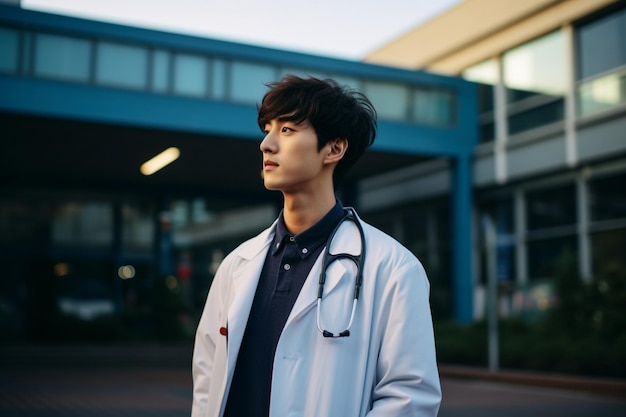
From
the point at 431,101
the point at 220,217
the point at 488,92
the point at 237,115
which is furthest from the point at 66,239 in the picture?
the point at 488,92

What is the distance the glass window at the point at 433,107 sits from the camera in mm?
22906

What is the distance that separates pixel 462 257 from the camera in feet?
76.8

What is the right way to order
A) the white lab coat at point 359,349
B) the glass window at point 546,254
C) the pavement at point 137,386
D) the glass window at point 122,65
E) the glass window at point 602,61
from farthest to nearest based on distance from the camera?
A: the glass window at point 546,254 < the glass window at point 602,61 < the glass window at point 122,65 < the pavement at point 137,386 < the white lab coat at point 359,349

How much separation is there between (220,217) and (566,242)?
495 inches

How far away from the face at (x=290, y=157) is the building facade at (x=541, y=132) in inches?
593

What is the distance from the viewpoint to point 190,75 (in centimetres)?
1981

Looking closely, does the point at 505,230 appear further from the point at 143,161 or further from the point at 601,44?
the point at 143,161

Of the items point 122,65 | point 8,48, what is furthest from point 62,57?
point 122,65

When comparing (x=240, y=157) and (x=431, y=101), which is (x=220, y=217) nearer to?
(x=240, y=157)

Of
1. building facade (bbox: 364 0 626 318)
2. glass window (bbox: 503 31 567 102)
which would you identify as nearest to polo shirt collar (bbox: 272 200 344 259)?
building facade (bbox: 364 0 626 318)

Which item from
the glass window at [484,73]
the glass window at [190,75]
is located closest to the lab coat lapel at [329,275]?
the glass window at [190,75]

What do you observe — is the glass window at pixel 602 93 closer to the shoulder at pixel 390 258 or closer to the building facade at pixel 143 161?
the building facade at pixel 143 161

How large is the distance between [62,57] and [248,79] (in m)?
4.69

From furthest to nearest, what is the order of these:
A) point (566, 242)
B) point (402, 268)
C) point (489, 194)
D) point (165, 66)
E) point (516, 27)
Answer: point (489, 194), point (516, 27), point (566, 242), point (165, 66), point (402, 268)
